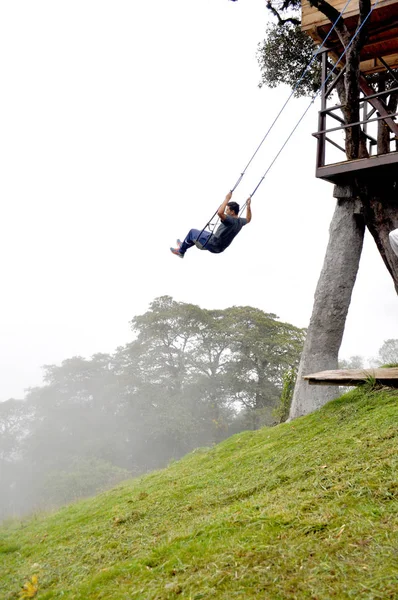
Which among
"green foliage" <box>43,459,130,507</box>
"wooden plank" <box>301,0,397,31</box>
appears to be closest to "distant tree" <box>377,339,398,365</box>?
"green foliage" <box>43,459,130,507</box>

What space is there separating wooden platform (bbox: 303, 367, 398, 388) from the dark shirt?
96.6 inches

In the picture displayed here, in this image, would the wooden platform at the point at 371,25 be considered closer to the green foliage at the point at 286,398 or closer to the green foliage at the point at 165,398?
the green foliage at the point at 286,398

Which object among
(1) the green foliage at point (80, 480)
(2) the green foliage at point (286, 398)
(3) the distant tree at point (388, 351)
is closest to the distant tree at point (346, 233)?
(2) the green foliage at point (286, 398)

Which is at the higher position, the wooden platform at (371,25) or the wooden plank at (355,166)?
the wooden platform at (371,25)

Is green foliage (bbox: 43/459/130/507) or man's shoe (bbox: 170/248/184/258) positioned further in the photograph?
green foliage (bbox: 43/459/130/507)

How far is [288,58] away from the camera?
1152 centimetres

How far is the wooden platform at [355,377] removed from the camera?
5.71m

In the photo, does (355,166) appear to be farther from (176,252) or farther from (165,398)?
(165,398)

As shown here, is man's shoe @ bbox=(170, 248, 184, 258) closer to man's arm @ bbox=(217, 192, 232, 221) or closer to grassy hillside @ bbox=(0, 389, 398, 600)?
man's arm @ bbox=(217, 192, 232, 221)

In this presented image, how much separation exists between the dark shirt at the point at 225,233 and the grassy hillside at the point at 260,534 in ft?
9.90

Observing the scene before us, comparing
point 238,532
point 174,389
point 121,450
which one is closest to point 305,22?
point 238,532

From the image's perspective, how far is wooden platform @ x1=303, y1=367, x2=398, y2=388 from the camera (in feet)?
18.7

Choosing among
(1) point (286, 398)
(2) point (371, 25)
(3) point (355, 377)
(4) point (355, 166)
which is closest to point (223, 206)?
(4) point (355, 166)

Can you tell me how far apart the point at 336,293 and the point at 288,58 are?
23.2 ft
